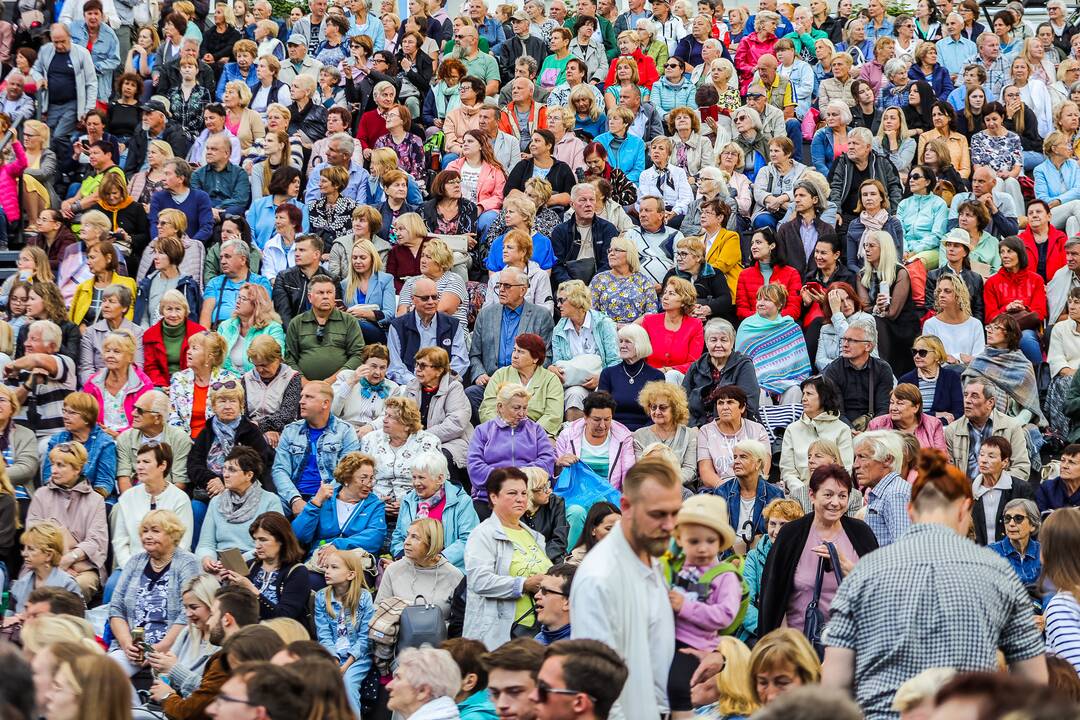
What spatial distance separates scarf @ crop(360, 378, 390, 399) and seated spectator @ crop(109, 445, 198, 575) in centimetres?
154

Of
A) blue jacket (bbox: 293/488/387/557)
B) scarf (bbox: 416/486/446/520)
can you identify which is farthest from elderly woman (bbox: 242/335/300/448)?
scarf (bbox: 416/486/446/520)

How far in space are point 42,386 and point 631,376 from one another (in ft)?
13.2

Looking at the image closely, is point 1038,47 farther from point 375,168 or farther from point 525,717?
point 525,717

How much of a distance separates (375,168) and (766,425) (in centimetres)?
450

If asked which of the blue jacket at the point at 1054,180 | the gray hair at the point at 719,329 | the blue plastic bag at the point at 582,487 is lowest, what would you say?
the blue plastic bag at the point at 582,487

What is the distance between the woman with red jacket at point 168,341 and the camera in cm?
1109

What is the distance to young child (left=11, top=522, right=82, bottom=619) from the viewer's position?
28.6 feet

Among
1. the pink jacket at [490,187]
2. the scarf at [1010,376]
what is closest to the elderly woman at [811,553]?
the scarf at [1010,376]

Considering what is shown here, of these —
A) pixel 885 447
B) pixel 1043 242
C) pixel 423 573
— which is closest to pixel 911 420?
pixel 885 447

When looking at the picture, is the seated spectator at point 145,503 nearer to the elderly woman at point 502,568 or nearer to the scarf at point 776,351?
the elderly woman at point 502,568

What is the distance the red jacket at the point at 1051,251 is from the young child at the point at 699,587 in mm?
7508

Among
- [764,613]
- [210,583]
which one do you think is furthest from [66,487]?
[764,613]

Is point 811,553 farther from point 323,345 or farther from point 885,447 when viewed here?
point 323,345

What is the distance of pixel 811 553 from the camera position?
7.29 m
